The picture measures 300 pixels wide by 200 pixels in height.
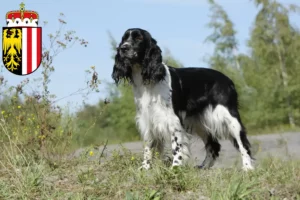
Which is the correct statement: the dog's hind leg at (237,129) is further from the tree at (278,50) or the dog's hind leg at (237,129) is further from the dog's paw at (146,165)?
the tree at (278,50)

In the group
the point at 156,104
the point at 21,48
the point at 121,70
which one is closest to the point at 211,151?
the point at 156,104

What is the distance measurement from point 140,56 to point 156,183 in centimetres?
200

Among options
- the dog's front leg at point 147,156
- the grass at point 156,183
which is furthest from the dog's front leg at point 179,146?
the grass at point 156,183

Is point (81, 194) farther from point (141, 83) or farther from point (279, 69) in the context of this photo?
point (279, 69)

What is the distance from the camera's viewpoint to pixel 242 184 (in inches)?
208

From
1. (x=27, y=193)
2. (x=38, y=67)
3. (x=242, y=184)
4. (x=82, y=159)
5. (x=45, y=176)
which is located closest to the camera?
(x=242, y=184)

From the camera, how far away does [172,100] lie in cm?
728

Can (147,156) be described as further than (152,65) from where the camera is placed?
Yes

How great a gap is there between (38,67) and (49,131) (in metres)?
1.10

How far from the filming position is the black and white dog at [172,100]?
23.5 feet

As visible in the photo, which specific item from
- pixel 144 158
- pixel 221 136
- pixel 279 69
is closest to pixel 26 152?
pixel 144 158

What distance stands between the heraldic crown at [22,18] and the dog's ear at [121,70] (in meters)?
1.84

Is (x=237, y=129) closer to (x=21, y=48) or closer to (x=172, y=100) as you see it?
(x=172, y=100)

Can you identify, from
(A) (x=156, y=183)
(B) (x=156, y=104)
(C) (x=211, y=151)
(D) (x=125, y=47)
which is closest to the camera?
(A) (x=156, y=183)
